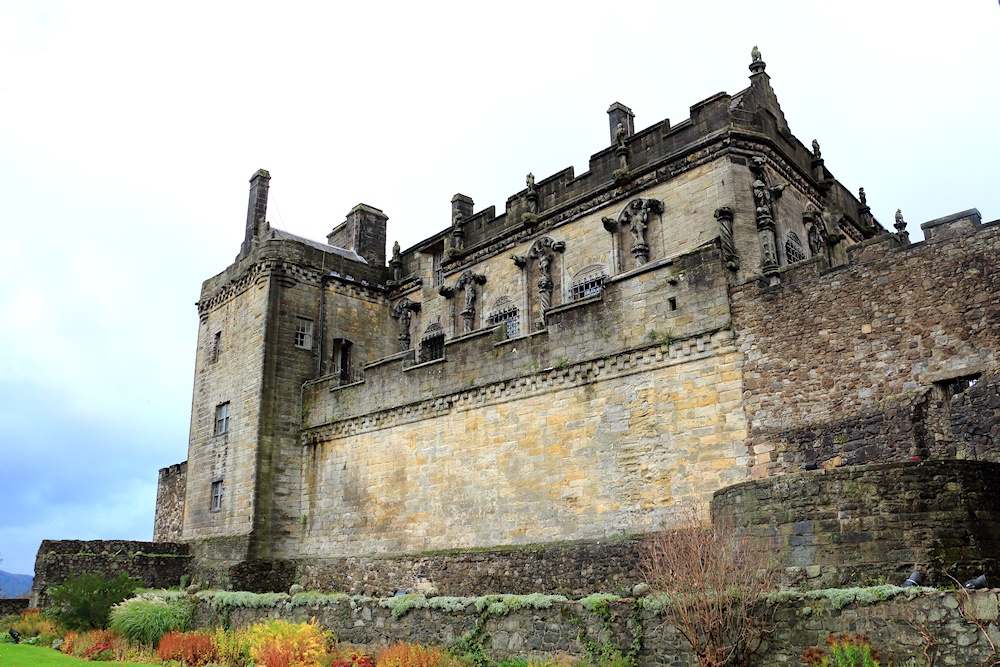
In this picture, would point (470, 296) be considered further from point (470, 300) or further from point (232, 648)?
point (232, 648)

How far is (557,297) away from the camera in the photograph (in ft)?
82.2

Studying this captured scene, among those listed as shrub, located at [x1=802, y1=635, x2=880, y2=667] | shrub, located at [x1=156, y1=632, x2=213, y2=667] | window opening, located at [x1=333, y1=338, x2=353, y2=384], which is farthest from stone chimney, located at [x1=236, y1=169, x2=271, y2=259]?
shrub, located at [x1=802, y1=635, x2=880, y2=667]

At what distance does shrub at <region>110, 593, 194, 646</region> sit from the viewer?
18.9m

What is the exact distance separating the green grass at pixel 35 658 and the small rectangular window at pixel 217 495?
7.74 m

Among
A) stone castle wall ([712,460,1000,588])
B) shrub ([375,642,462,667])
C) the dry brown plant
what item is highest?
stone castle wall ([712,460,1000,588])

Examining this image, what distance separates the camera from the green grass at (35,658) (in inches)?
624

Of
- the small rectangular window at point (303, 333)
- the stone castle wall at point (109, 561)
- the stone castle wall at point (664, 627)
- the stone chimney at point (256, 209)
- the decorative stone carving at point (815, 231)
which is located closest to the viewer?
the stone castle wall at point (664, 627)

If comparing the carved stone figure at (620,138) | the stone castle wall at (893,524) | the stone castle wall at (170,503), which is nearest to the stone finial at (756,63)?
the carved stone figure at (620,138)

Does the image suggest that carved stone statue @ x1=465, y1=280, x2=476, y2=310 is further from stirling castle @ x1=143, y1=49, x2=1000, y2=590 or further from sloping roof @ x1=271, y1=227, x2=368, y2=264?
sloping roof @ x1=271, y1=227, x2=368, y2=264

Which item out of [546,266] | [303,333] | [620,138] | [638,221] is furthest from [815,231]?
[303,333]

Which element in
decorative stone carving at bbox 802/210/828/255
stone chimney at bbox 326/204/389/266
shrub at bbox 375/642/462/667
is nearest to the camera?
shrub at bbox 375/642/462/667

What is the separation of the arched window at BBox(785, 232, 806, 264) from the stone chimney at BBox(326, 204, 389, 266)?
633 inches

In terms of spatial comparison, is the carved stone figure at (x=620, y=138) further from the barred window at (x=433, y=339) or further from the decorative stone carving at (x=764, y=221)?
the barred window at (x=433, y=339)

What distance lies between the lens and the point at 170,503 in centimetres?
3441
